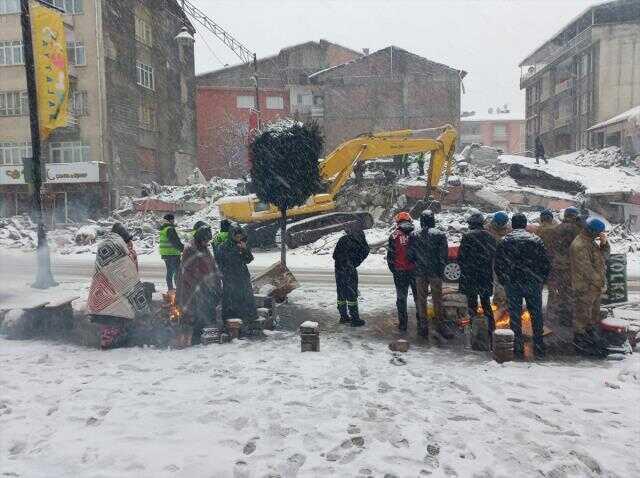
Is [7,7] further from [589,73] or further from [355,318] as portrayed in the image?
[589,73]

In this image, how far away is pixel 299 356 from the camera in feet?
20.6

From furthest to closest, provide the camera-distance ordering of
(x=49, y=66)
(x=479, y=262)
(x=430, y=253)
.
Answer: (x=49, y=66), (x=430, y=253), (x=479, y=262)

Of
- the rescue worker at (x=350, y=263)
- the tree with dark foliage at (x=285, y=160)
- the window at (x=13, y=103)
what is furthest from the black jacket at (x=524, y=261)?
the window at (x=13, y=103)

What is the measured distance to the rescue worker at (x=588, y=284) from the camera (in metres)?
6.54

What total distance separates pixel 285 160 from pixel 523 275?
19.5 ft

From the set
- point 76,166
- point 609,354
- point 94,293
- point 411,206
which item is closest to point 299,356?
point 94,293

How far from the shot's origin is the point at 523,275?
6367mm

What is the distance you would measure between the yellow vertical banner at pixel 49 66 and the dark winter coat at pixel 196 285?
336 inches

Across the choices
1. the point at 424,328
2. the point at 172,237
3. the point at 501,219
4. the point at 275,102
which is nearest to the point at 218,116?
the point at 275,102

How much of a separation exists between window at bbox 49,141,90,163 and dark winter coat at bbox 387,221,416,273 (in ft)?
88.8

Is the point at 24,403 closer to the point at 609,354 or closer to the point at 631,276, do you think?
the point at 609,354

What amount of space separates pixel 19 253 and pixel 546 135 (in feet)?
146

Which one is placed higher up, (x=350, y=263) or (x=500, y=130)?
(x=500, y=130)

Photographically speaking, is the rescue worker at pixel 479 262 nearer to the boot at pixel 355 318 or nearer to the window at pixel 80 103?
the boot at pixel 355 318
